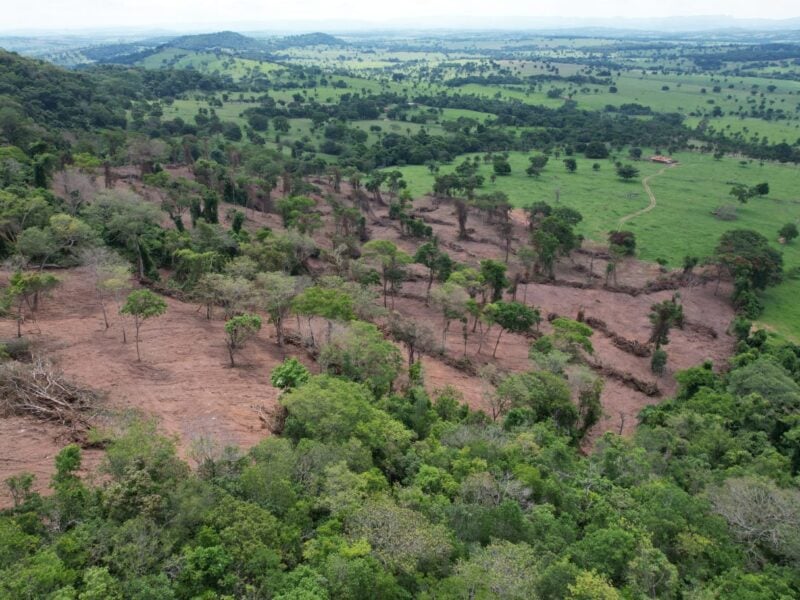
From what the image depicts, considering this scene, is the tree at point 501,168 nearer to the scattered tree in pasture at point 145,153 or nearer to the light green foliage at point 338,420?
the scattered tree in pasture at point 145,153

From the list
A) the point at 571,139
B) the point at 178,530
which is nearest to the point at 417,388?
the point at 178,530

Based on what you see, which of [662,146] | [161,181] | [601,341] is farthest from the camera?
[662,146]

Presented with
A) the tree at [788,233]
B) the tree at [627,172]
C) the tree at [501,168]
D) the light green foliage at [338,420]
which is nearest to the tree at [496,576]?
the light green foliage at [338,420]

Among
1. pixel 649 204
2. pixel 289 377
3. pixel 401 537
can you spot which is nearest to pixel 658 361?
pixel 289 377

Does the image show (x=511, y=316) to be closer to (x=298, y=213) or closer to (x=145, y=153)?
(x=298, y=213)

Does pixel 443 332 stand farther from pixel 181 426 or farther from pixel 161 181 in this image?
pixel 161 181

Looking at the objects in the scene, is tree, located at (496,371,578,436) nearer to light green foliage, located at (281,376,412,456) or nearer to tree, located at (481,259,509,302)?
light green foliage, located at (281,376,412,456)
